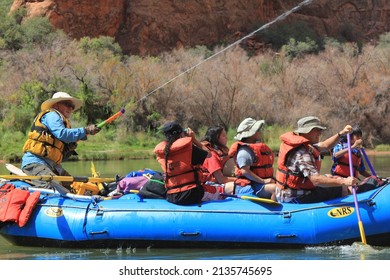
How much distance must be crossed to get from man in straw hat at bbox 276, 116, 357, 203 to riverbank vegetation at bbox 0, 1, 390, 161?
1841 centimetres

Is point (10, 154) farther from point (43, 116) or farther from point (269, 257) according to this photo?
point (269, 257)

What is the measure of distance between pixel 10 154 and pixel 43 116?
15763 millimetres

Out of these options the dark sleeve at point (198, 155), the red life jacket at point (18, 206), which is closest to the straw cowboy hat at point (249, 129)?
the dark sleeve at point (198, 155)

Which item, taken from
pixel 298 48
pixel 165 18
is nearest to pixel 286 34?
pixel 298 48

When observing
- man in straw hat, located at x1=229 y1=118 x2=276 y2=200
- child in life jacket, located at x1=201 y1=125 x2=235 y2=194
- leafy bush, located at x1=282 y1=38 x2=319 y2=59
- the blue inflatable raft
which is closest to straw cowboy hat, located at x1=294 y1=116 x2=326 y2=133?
man in straw hat, located at x1=229 y1=118 x2=276 y2=200

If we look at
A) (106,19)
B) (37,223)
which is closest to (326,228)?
(37,223)

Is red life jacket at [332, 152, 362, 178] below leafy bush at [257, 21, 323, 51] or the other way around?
below

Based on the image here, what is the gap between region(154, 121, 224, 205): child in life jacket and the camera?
7.20 meters

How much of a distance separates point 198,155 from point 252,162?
59 cm

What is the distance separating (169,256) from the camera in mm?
7051

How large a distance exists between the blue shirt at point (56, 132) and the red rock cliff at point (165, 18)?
38805 millimetres

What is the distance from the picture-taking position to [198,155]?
23.7 feet

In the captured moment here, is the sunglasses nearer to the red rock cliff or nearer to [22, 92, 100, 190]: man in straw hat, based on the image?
[22, 92, 100, 190]: man in straw hat

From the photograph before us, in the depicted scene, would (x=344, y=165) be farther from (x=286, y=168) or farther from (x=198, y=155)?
(x=198, y=155)
